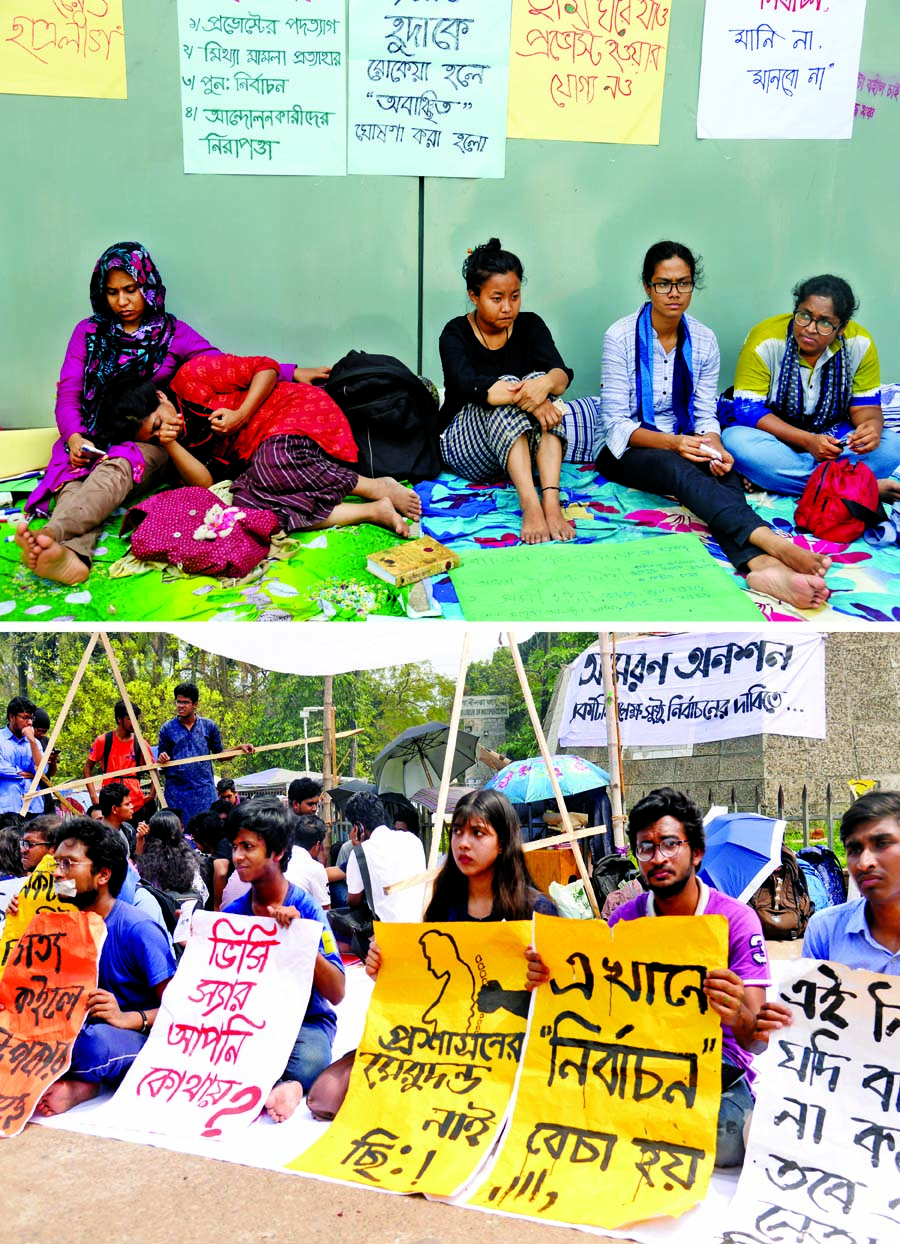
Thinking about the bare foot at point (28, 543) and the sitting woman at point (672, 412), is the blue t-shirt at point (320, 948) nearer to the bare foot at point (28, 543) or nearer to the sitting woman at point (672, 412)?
the bare foot at point (28, 543)

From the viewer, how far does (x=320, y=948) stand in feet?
11.7

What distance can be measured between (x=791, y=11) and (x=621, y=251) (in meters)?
1.24

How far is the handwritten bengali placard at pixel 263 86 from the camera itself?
543 cm

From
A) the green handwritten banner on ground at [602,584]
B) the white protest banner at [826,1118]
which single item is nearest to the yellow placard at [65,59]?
the green handwritten banner on ground at [602,584]

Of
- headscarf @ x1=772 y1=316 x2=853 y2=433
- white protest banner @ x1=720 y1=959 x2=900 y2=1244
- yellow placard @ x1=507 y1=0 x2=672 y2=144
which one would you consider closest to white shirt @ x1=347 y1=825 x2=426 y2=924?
white protest banner @ x1=720 y1=959 x2=900 y2=1244

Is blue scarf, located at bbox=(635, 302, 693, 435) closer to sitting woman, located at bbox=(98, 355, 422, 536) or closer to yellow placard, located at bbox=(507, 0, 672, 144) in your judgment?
yellow placard, located at bbox=(507, 0, 672, 144)

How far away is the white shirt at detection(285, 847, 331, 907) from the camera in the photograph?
3.89 m

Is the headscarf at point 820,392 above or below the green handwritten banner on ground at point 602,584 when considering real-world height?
above

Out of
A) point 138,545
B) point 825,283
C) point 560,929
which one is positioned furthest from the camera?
point 825,283

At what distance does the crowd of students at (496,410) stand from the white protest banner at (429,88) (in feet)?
2.24

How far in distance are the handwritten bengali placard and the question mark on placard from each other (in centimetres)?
398

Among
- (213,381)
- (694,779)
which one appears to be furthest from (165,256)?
(694,779)

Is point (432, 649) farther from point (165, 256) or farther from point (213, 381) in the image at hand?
point (165, 256)

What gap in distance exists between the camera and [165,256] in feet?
18.7
